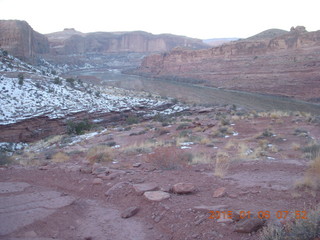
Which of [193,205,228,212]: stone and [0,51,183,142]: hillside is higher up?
[193,205,228,212]: stone

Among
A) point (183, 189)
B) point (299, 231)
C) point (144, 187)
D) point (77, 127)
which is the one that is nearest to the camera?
point (299, 231)

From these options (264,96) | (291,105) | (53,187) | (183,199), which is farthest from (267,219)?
(264,96)

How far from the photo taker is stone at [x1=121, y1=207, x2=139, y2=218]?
3885mm

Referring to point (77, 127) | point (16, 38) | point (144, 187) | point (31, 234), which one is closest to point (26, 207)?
point (31, 234)

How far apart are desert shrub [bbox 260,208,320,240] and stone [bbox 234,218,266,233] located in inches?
8.0

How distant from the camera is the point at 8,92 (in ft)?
68.6

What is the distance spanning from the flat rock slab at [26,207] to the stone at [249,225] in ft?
8.66

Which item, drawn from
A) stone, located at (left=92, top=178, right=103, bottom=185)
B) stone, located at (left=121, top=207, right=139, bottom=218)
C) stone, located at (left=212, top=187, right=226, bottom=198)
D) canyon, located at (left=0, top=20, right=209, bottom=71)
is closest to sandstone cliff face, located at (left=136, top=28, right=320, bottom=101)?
canyon, located at (left=0, top=20, right=209, bottom=71)

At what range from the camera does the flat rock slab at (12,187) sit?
500 centimetres

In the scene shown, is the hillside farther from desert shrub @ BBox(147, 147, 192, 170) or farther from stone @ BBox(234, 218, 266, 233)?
stone @ BBox(234, 218, 266, 233)

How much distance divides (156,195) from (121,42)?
134516 mm

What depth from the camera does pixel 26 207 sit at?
4117 millimetres
